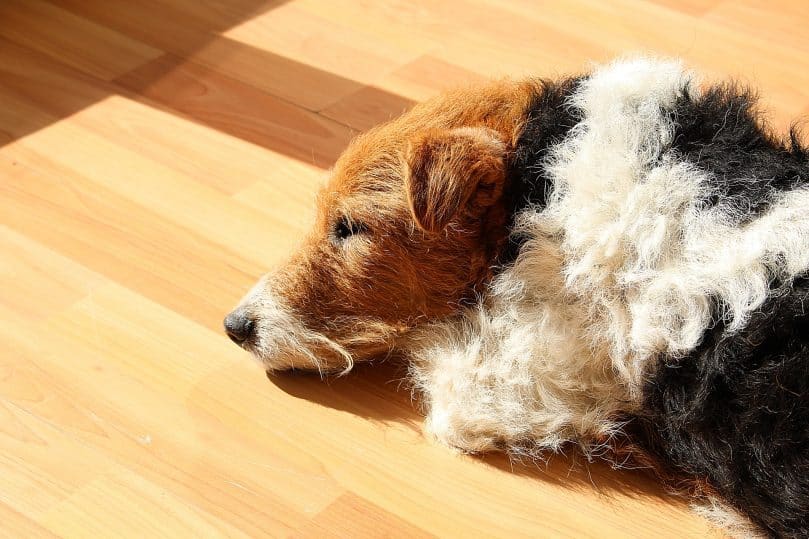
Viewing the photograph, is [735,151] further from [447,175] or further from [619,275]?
[447,175]

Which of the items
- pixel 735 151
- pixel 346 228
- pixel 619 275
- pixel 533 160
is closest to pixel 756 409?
pixel 619 275

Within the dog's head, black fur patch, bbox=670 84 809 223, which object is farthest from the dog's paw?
black fur patch, bbox=670 84 809 223

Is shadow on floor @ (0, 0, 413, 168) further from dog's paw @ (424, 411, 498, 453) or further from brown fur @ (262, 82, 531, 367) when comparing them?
dog's paw @ (424, 411, 498, 453)

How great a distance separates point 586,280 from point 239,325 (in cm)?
69

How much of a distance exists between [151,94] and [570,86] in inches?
57.6

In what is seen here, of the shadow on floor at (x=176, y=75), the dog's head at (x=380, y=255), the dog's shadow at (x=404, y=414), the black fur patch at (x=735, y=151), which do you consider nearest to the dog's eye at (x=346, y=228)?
the dog's head at (x=380, y=255)

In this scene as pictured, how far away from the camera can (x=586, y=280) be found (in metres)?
1.78

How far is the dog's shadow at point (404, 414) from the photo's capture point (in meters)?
1.83

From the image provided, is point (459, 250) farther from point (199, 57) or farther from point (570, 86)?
point (199, 57)

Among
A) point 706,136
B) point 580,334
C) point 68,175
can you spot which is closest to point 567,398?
point 580,334

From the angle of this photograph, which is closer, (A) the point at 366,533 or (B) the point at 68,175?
(A) the point at 366,533

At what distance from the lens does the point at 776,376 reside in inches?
62.4

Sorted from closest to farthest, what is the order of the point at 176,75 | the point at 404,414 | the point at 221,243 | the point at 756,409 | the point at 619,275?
the point at 756,409
the point at 619,275
the point at 404,414
the point at 221,243
the point at 176,75

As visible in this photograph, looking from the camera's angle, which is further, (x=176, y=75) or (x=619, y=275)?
(x=176, y=75)
